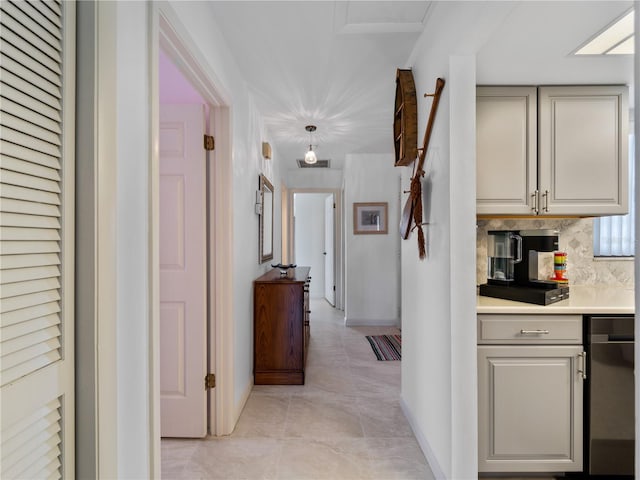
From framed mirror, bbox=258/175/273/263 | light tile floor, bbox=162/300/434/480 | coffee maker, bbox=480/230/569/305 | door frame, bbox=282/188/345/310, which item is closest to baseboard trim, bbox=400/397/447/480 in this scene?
light tile floor, bbox=162/300/434/480

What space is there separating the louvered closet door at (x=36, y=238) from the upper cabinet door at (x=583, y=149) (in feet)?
7.06

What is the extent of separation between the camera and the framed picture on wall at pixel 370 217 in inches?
200

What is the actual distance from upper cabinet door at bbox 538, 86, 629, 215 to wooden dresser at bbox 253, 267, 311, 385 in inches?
75.7

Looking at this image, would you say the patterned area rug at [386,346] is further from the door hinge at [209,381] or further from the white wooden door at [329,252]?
the white wooden door at [329,252]

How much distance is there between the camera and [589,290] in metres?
2.20

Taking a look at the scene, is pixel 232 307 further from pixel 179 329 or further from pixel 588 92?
pixel 588 92

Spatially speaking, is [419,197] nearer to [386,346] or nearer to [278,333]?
[278,333]

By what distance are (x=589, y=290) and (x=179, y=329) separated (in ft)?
8.40

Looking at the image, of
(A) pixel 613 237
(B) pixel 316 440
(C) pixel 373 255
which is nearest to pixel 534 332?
(A) pixel 613 237

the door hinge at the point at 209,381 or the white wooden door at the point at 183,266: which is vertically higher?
the white wooden door at the point at 183,266

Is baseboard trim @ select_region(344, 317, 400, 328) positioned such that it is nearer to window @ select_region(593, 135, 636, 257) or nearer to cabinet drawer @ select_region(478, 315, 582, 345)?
window @ select_region(593, 135, 636, 257)

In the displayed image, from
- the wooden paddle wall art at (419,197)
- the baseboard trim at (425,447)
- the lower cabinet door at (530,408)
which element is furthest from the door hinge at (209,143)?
the baseboard trim at (425,447)

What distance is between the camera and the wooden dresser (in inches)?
118

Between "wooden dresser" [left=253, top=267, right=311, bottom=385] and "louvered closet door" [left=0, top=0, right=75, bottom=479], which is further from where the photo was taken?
"wooden dresser" [left=253, top=267, right=311, bottom=385]
